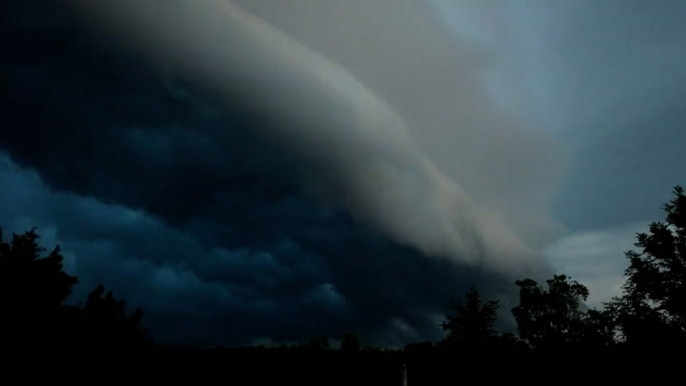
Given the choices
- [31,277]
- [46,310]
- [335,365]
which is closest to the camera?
[335,365]

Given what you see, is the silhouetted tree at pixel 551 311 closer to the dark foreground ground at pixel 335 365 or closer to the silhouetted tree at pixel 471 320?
the silhouetted tree at pixel 471 320

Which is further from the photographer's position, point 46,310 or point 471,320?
point 471,320

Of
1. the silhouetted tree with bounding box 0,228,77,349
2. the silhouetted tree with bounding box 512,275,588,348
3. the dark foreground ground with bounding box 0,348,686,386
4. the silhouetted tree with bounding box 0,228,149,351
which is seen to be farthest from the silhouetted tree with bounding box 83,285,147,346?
the silhouetted tree with bounding box 512,275,588,348

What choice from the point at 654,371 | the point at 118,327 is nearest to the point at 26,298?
the point at 118,327

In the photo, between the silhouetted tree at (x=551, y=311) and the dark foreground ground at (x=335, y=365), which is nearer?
the dark foreground ground at (x=335, y=365)

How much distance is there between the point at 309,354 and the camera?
16406 mm

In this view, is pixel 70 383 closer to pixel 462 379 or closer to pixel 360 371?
pixel 360 371

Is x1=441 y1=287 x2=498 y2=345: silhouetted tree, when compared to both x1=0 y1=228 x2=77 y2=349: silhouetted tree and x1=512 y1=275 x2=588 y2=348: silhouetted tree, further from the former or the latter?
x1=0 y1=228 x2=77 y2=349: silhouetted tree

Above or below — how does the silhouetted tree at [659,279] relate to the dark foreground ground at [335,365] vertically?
above

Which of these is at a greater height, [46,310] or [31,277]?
[31,277]

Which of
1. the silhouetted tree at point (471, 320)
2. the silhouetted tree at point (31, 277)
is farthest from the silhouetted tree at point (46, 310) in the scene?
the silhouetted tree at point (471, 320)

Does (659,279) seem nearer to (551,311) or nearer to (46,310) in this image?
(551,311)

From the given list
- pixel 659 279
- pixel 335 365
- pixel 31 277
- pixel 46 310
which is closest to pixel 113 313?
pixel 31 277

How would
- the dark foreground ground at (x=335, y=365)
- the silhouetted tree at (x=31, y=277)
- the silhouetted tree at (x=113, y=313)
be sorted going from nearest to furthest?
the dark foreground ground at (x=335, y=365), the silhouetted tree at (x=31, y=277), the silhouetted tree at (x=113, y=313)
